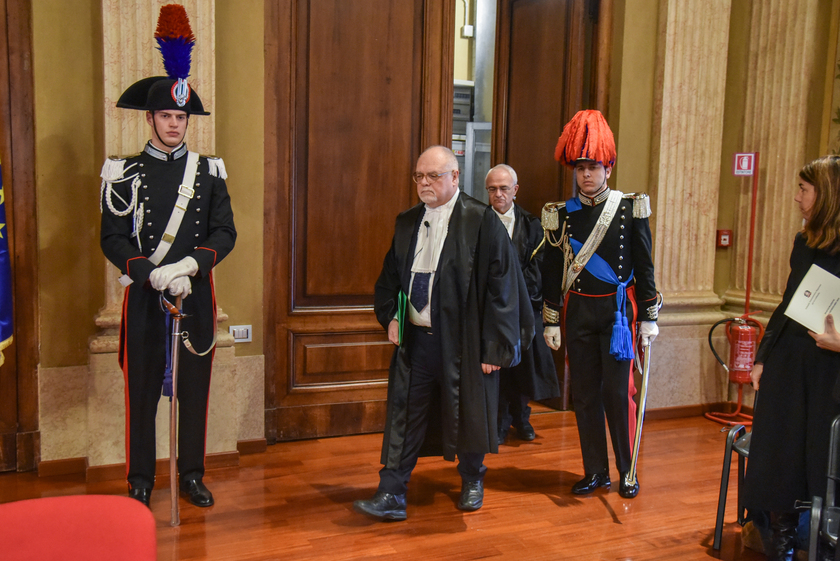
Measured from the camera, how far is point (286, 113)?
13.6 feet

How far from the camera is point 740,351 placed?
4809mm

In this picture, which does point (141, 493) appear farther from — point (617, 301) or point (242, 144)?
point (617, 301)

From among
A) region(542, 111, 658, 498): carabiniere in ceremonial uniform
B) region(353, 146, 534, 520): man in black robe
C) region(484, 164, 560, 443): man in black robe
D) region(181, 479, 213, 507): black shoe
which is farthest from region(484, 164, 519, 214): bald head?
region(181, 479, 213, 507): black shoe

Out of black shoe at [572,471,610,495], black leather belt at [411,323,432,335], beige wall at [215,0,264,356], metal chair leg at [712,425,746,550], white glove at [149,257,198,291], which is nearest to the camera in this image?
metal chair leg at [712,425,746,550]

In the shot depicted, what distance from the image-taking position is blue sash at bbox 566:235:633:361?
10.9 feet

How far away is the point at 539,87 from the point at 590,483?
9.17 ft

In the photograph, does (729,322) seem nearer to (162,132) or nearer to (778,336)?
(778,336)

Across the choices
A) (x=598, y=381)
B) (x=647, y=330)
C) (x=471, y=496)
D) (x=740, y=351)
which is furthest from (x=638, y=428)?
(x=740, y=351)

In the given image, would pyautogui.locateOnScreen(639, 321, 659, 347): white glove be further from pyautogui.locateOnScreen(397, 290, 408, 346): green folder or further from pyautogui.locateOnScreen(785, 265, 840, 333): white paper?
pyautogui.locateOnScreen(397, 290, 408, 346): green folder

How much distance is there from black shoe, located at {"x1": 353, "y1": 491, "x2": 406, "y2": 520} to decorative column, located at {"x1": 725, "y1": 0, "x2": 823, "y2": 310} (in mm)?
2974

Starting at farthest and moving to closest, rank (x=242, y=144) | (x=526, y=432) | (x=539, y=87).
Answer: (x=539, y=87) < (x=526, y=432) < (x=242, y=144)

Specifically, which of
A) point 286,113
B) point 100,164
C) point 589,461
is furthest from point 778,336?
point 100,164

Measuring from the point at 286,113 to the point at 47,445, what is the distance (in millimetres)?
2069

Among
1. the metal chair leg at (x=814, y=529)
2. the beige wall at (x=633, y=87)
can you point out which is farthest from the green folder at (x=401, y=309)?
the beige wall at (x=633, y=87)
